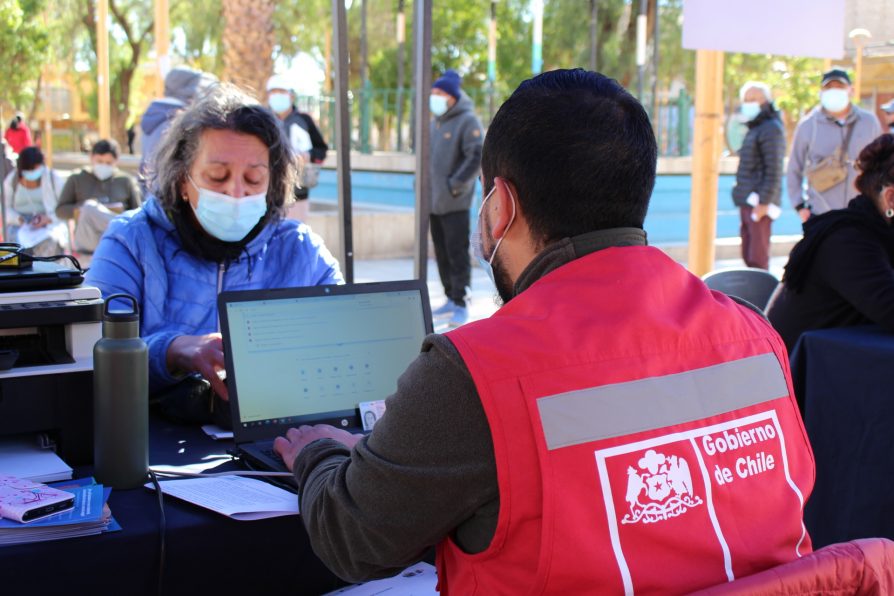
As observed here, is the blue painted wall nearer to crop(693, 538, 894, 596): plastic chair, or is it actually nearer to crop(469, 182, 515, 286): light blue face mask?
crop(469, 182, 515, 286): light blue face mask

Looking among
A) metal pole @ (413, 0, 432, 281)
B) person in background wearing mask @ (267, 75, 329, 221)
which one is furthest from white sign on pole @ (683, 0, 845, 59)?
person in background wearing mask @ (267, 75, 329, 221)

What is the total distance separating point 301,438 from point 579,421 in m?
0.71

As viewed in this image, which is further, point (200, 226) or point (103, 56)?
point (103, 56)

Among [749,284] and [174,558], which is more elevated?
[749,284]

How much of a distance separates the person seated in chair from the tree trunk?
980cm

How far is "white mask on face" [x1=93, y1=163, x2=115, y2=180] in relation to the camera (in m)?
7.53

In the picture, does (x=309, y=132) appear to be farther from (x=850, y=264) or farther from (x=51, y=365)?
(x=51, y=365)

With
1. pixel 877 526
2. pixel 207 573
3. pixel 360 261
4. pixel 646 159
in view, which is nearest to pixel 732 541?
pixel 646 159

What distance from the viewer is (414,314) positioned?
213 centimetres

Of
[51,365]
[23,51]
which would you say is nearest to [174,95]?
[51,365]

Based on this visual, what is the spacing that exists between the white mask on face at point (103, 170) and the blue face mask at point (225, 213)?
5.34m

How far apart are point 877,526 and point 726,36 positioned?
2.05 meters

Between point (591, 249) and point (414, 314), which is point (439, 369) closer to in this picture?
point (591, 249)

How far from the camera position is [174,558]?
153 cm
